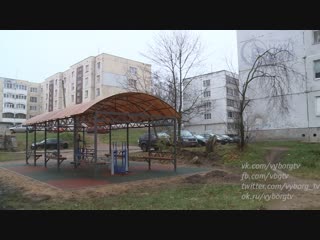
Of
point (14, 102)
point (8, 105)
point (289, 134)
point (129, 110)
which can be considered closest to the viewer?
point (129, 110)

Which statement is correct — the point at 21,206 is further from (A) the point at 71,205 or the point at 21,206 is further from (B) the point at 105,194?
(B) the point at 105,194

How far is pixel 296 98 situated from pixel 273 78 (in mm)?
8555

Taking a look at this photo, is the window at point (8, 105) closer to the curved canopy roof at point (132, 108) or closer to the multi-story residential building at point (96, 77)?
the multi-story residential building at point (96, 77)

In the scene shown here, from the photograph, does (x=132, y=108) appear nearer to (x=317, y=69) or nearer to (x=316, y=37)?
(x=317, y=69)

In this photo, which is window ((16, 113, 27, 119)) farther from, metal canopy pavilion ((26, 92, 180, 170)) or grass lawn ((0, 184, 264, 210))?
grass lawn ((0, 184, 264, 210))

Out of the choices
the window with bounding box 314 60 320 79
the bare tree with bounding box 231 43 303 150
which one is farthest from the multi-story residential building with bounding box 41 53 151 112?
the window with bounding box 314 60 320 79

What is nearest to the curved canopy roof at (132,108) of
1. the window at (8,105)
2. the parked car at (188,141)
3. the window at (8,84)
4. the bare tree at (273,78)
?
the bare tree at (273,78)

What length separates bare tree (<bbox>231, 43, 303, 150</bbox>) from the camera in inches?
768

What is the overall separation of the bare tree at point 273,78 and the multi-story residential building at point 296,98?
0.36 m

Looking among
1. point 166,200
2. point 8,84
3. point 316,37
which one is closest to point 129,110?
point 166,200

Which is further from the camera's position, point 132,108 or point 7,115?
point 7,115

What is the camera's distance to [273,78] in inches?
758

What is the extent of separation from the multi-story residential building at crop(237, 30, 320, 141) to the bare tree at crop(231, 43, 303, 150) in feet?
1.17

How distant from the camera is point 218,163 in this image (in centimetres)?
1733
